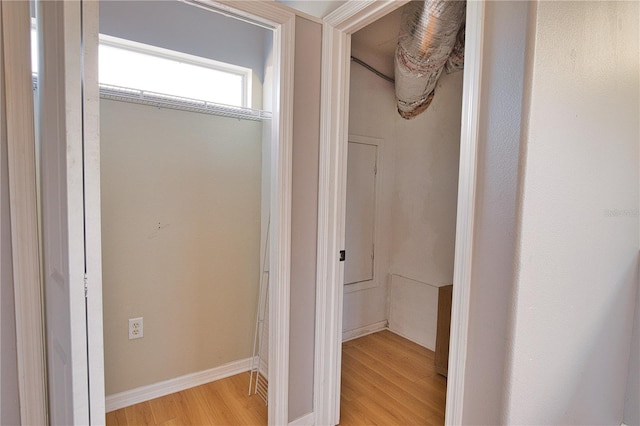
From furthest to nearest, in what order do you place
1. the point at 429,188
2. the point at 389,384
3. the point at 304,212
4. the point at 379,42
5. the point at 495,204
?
the point at 429,188 < the point at 379,42 < the point at 389,384 < the point at 304,212 < the point at 495,204

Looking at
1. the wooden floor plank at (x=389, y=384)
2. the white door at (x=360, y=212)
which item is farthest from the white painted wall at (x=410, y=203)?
the wooden floor plank at (x=389, y=384)

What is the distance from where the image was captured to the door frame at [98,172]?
0.86m

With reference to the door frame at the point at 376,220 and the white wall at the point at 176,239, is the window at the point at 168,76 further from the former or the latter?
the door frame at the point at 376,220

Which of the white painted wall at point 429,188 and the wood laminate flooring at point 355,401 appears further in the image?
the white painted wall at point 429,188

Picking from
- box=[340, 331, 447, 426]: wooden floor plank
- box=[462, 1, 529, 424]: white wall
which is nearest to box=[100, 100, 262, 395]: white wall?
box=[340, 331, 447, 426]: wooden floor plank

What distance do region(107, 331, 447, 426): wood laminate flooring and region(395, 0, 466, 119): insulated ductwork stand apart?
2.15 m

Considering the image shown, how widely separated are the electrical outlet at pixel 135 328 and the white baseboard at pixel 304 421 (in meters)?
Answer: 1.05

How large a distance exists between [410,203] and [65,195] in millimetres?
2629

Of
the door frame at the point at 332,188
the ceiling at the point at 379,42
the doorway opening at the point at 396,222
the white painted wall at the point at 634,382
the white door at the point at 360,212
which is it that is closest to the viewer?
the door frame at the point at 332,188

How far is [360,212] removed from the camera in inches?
118

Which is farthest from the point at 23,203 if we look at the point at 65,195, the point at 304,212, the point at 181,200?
the point at 304,212

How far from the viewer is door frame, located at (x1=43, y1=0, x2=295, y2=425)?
2.82 feet

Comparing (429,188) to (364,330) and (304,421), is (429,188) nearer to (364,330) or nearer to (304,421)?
(364,330)

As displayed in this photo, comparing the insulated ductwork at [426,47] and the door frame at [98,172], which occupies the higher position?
the insulated ductwork at [426,47]
